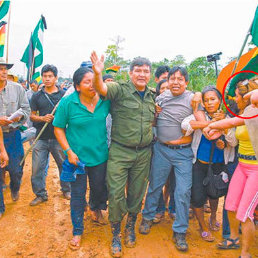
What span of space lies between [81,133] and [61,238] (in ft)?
4.39

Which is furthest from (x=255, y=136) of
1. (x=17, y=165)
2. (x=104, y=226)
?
(x=17, y=165)

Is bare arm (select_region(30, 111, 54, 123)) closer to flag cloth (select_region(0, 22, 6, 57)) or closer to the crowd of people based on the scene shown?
the crowd of people

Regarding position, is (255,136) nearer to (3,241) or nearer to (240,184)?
(240,184)

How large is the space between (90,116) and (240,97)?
1.64 metres

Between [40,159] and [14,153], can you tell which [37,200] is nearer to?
[40,159]

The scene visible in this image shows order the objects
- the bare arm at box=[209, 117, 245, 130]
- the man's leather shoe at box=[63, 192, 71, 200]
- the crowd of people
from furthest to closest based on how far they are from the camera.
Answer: the man's leather shoe at box=[63, 192, 71, 200] → the crowd of people → the bare arm at box=[209, 117, 245, 130]

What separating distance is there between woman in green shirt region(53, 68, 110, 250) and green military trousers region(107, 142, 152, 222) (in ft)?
0.60

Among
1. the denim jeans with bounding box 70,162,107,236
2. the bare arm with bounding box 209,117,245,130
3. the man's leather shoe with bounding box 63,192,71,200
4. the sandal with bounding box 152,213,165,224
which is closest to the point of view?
the bare arm with bounding box 209,117,245,130

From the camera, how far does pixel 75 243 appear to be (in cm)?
283

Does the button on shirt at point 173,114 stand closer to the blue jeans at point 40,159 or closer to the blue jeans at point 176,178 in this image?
the blue jeans at point 176,178

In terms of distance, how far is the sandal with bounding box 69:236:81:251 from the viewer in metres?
2.80

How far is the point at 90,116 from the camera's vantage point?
9.10 ft

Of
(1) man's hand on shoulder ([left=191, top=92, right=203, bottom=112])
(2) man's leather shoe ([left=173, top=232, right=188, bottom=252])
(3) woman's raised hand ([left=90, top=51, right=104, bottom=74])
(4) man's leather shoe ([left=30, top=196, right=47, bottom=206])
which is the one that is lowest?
(4) man's leather shoe ([left=30, top=196, right=47, bottom=206])

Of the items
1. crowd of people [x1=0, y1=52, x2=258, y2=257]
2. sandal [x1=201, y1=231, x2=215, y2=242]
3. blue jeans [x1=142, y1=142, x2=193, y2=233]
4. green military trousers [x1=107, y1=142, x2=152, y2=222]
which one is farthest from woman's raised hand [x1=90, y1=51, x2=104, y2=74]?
sandal [x1=201, y1=231, x2=215, y2=242]
